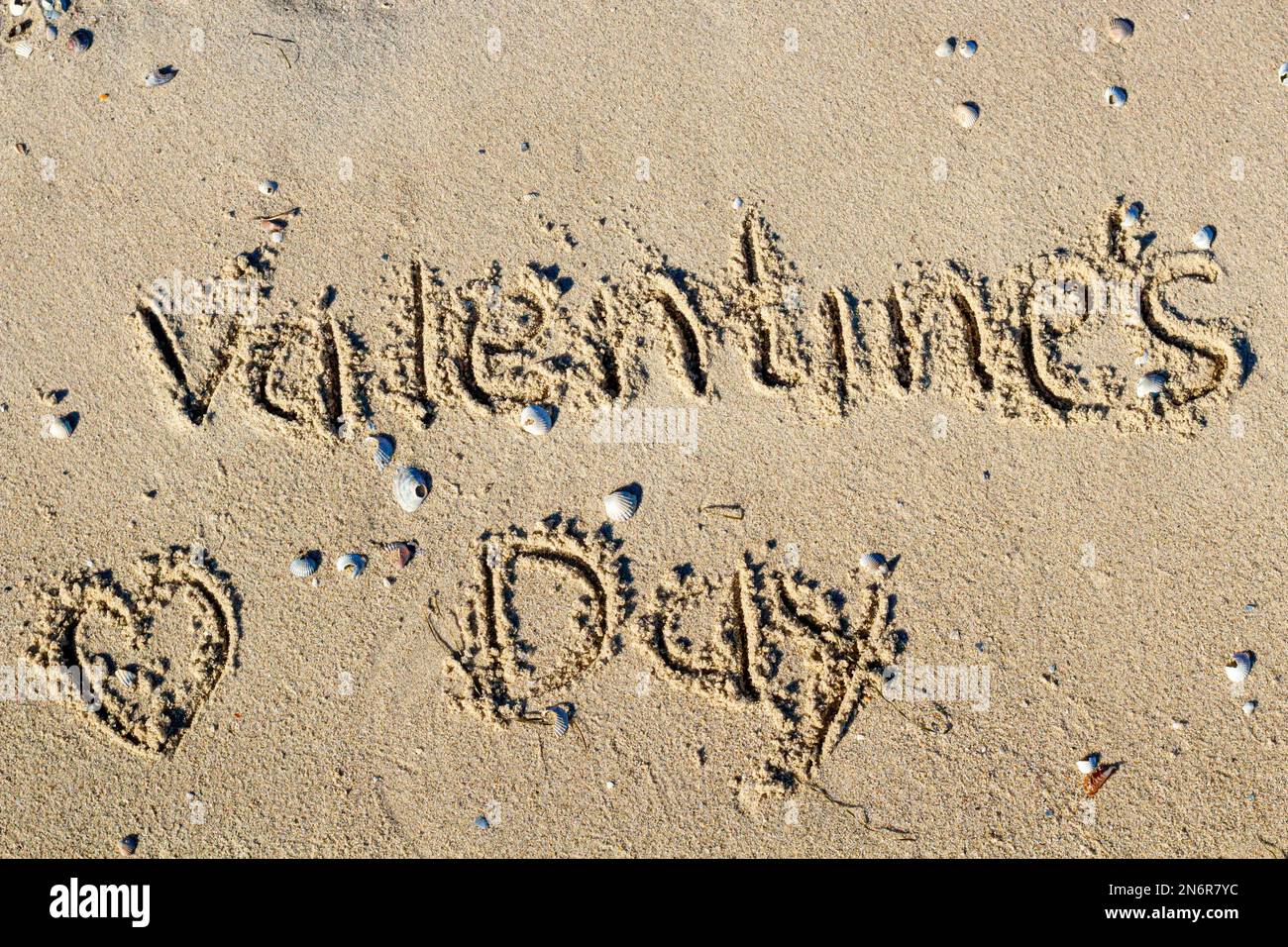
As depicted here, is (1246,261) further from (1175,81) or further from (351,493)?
(351,493)

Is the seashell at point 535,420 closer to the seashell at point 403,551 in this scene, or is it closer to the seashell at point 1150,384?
the seashell at point 403,551

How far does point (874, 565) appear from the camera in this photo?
3.54m

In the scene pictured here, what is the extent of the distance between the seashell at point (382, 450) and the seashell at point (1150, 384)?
3.13 meters

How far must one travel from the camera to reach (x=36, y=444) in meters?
3.63

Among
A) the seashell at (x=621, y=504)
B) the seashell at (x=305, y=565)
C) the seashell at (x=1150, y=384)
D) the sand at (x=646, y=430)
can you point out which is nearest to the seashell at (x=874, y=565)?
the sand at (x=646, y=430)

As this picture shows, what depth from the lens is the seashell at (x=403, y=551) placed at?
11.6 ft

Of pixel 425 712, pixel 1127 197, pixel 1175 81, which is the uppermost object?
pixel 1175 81

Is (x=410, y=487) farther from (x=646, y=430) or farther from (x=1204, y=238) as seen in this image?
(x=1204, y=238)

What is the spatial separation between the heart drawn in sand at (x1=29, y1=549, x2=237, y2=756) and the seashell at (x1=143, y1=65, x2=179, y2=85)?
207 centimetres

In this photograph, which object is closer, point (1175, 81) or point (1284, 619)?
point (1284, 619)

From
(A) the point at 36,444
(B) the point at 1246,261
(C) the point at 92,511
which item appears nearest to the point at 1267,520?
(B) the point at 1246,261

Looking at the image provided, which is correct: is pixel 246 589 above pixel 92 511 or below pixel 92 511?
below

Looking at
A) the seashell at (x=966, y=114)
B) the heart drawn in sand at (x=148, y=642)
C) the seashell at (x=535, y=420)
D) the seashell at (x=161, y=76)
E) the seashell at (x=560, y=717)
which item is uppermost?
the seashell at (x=161, y=76)
